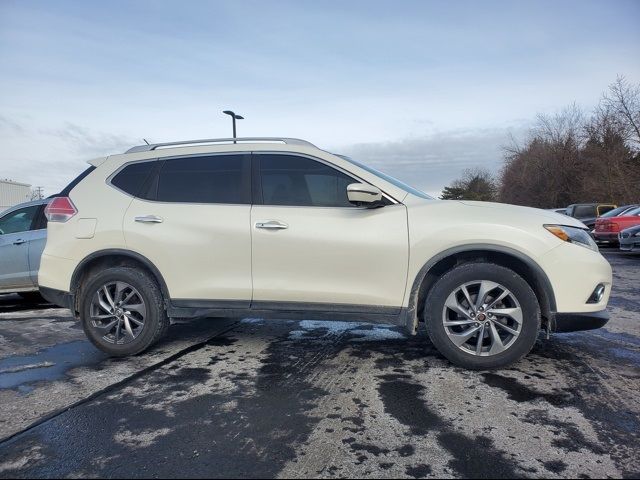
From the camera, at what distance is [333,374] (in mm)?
3658

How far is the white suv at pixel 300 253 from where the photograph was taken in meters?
3.60

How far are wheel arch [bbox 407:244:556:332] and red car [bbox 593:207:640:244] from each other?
13657 mm

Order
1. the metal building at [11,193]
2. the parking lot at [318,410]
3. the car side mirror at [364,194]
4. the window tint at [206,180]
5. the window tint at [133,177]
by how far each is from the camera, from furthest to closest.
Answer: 1. the metal building at [11,193]
2. the window tint at [133,177]
3. the window tint at [206,180]
4. the car side mirror at [364,194]
5. the parking lot at [318,410]

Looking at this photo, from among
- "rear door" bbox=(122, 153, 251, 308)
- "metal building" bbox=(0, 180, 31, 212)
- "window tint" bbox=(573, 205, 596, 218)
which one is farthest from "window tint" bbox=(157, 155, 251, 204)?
"metal building" bbox=(0, 180, 31, 212)

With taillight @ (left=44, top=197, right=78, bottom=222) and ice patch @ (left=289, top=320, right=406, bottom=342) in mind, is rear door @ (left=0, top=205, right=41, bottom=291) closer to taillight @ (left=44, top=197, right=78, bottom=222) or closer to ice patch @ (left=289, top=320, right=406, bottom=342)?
taillight @ (left=44, top=197, right=78, bottom=222)

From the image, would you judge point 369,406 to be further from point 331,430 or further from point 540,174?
point 540,174

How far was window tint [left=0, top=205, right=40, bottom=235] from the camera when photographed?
24.1ft

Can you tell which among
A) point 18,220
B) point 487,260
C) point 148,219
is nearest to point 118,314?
point 148,219

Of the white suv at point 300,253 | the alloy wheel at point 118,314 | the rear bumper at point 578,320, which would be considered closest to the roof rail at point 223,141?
the white suv at point 300,253

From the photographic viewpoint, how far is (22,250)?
23.4 feet

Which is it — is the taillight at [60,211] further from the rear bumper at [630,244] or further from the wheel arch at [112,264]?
the rear bumper at [630,244]

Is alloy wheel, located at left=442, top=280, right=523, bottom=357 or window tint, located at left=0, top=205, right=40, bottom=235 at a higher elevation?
window tint, located at left=0, top=205, right=40, bottom=235

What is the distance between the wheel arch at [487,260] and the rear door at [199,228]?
1424mm

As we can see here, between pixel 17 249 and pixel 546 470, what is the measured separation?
7.66 m
